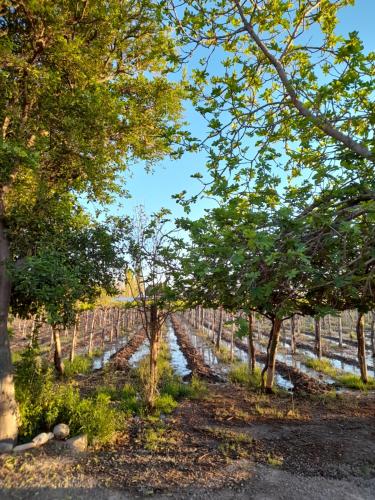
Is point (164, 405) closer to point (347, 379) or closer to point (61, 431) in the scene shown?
point (61, 431)

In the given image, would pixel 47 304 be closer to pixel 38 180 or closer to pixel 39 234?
pixel 39 234

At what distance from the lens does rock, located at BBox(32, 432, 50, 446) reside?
6233 millimetres

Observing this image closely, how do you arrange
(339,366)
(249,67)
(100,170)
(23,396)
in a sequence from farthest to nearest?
(339,366) < (100,170) < (23,396) < (249,67)

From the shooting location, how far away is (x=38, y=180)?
24.8 ft

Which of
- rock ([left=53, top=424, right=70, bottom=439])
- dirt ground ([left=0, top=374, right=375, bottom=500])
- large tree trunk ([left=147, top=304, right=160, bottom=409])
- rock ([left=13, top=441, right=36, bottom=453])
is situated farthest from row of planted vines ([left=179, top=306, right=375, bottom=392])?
rock ([left=13, top=441, right=36, bottom=453])

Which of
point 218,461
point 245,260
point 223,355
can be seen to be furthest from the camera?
point 223,355

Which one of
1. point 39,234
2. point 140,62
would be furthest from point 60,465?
point 140,62

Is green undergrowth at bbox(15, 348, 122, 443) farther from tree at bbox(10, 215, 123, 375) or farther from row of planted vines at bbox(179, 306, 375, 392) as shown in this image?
row of planted vines at bbox(179, 306, 375, 392)

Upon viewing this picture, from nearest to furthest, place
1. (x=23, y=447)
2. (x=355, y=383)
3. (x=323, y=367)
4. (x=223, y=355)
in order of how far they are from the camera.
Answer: (x=23, y=447), (x=355, y=383), (x=323, y=367), (x=223, y=355)

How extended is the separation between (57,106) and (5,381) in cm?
546

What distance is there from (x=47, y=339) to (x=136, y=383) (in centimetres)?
1771

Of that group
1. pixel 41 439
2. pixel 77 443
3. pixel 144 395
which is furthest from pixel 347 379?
pixel 41 439

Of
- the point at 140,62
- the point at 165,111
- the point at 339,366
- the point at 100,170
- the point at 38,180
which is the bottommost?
the point at 339,366

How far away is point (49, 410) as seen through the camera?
7.02 metres
